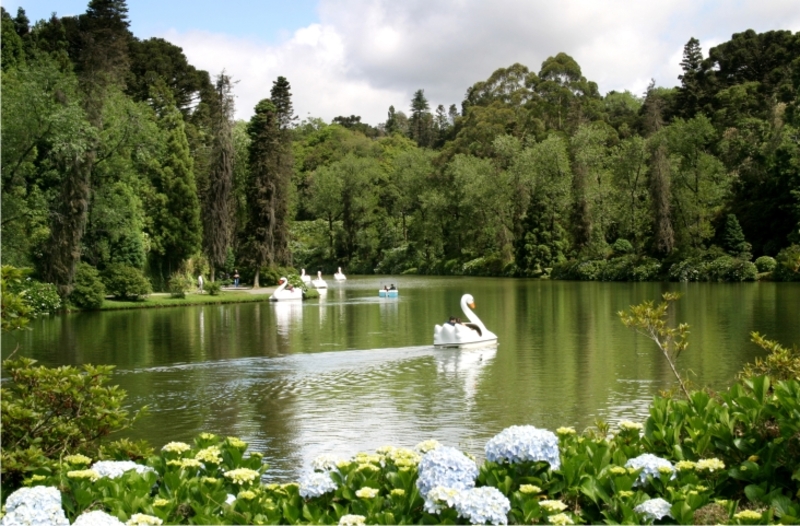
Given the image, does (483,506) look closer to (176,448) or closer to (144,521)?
(144,521)

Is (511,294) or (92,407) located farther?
(511,294)

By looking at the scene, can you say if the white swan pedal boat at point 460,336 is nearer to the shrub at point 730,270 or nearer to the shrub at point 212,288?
the shrub at point 212,288

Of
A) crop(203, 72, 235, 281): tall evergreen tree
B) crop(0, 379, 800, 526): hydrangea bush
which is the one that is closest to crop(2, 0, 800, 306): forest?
crop(203, 72, 235, 281): tall evergreen tree

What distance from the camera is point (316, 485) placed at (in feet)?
15.7

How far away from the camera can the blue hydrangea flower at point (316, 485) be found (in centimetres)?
478

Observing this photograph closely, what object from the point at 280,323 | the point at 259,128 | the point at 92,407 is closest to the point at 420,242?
the point at 259,128

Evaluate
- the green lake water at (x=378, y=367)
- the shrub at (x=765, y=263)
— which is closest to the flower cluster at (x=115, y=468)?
the green lake water at (x=378, y=367)

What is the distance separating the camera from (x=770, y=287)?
39.3 m

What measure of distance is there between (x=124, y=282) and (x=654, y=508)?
34.5 metres

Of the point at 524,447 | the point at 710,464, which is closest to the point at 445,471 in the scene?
the point at 524,447

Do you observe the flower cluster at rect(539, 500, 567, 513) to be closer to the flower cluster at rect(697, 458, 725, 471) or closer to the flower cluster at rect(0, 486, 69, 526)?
the flower cluster at rect(697, 458, 725, 471)

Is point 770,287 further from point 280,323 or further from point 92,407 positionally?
point 92,407

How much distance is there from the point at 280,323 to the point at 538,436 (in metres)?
23.5

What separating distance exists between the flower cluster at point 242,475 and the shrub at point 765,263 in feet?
150
